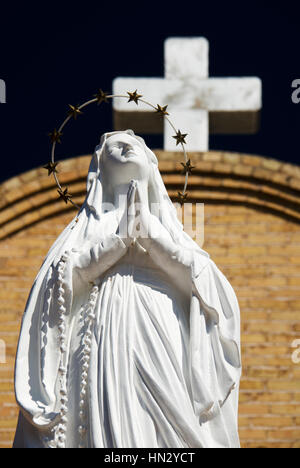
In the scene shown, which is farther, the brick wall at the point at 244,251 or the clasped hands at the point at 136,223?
the brick wall at the point at 244,251

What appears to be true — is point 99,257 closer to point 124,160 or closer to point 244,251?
point 124,160

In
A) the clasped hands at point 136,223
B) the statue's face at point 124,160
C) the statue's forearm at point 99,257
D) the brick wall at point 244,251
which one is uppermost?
the statue's face at point 124,160

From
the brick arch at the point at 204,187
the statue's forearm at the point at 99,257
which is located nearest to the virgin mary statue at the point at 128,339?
the statue's forearm at the point at 99,257

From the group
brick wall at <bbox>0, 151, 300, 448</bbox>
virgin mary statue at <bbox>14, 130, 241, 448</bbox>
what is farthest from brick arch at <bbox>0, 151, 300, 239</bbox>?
virgin mary statue at <bbox>14, 130, 241, 448</bbox>

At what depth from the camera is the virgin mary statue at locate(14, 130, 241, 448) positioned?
21.0 feet

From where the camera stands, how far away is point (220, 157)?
388 inches

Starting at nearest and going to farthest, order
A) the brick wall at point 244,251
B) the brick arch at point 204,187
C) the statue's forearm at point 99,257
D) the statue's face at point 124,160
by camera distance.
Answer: the statue's forearm at point 99,257 < the statue's face at point 124,160 < the brick wall at point 244,251 < the brick arch at point 204,187

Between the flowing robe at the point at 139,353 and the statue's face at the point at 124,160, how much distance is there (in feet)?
1.44

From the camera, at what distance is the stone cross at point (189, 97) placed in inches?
390

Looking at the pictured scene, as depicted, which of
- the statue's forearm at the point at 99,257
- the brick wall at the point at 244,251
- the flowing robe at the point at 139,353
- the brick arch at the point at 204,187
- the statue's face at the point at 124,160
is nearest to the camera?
the flowing robe at the point at 139,353

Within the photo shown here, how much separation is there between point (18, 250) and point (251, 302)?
169cm

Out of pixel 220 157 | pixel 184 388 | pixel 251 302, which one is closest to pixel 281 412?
pixel 251 302

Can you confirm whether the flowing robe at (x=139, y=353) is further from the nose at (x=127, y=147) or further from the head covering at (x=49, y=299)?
the nose at (x=127, y=147)

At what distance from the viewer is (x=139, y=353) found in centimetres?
651
